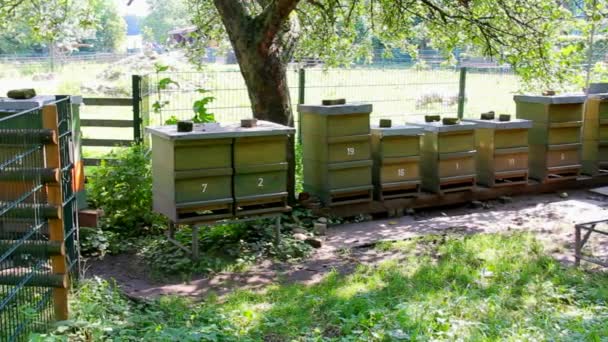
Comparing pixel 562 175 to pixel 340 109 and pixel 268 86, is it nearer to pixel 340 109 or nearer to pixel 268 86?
pixel 340 109

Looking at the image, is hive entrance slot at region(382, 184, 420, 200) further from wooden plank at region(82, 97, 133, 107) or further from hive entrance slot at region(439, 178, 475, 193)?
wooden plank at region(82, 97, 133, 107)

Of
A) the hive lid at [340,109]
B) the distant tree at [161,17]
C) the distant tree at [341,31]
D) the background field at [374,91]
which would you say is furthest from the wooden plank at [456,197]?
the distant tree at [161,17]

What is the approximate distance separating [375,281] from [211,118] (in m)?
3.67

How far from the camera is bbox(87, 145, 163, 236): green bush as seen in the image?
26.5 ft

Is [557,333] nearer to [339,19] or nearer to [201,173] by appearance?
[201,173]

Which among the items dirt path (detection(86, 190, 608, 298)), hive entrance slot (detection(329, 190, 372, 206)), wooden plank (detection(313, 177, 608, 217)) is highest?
hive entrance slot (detection(329, 190, 372, 206))

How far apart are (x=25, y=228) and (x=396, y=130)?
5.24 metres

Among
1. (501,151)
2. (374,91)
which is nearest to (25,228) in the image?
(501,151)

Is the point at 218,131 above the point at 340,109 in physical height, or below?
below

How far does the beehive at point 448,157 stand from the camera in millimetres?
9133

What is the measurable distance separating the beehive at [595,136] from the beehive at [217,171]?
219 inches

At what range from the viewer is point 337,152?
8383 mm

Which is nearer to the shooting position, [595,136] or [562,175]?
[562,175]

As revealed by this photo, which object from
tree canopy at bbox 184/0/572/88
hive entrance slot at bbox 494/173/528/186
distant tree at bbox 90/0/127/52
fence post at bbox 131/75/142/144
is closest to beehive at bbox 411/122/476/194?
hive entrance slot at bbox 494/173/528/186
